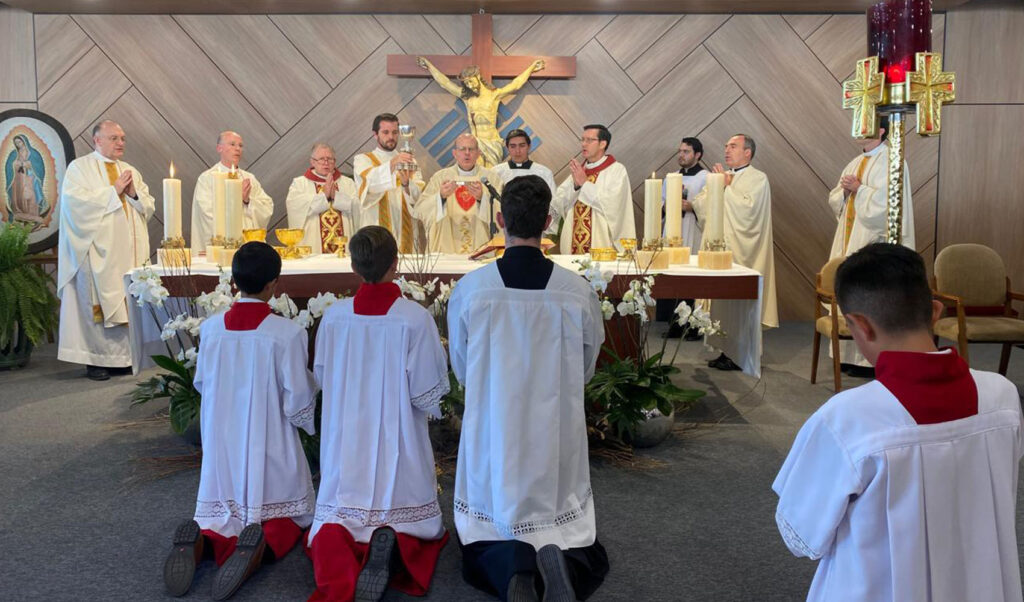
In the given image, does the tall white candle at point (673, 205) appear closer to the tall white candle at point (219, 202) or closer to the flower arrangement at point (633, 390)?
the flower arrangement at point (633, 390)

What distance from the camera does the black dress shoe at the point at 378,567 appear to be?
291 centimetres

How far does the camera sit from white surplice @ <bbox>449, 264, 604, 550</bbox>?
304cm

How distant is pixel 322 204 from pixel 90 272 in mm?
1805

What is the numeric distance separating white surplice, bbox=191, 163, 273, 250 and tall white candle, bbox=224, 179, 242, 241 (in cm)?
249

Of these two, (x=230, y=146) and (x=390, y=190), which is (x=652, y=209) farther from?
(x=230, y=146)

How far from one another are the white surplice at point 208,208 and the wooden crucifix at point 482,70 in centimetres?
193

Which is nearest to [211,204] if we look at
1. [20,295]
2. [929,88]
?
[20,295]

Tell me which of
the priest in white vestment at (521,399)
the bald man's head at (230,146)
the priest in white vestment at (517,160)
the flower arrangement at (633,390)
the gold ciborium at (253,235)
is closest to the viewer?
the priest in white vestment at (521,399)

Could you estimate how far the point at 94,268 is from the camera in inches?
266

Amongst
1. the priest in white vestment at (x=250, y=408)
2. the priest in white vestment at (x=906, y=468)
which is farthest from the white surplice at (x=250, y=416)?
the priest in white vestment at (x=906, y=468)

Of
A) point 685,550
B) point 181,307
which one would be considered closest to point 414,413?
point 685,550

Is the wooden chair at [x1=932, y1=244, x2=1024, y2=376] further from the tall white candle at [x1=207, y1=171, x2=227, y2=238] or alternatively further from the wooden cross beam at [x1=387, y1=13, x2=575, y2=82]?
the tall white candle at [x1=207, y1=171, x2=227, y2=238]

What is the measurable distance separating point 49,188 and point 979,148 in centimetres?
909

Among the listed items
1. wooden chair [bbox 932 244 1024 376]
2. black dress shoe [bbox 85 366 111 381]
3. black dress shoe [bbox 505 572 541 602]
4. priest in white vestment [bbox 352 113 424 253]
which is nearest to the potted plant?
black dress shoe [bbox 85 366 111 381]
